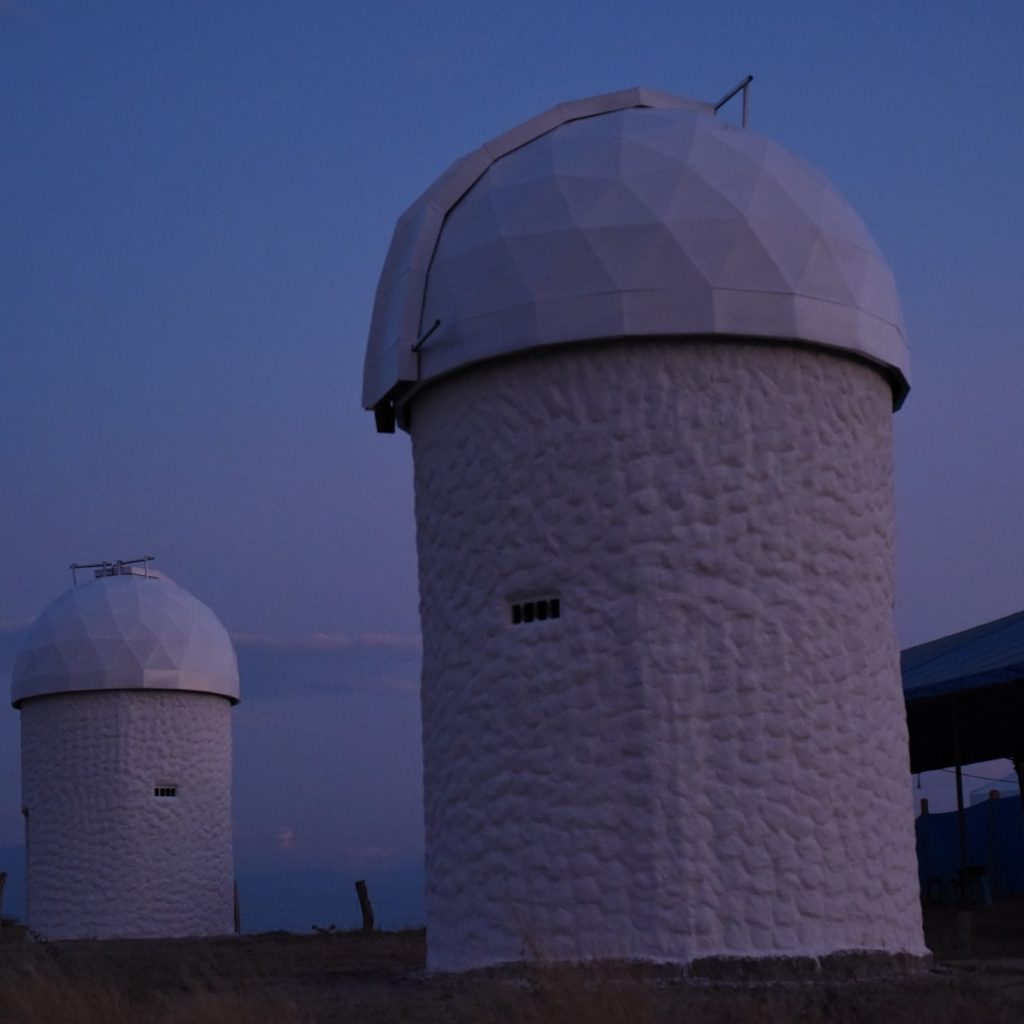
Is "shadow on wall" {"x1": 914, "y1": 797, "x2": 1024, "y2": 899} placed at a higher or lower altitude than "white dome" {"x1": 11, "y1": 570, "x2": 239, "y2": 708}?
lower

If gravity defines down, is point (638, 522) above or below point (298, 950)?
above

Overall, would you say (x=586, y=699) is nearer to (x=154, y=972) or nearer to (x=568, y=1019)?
(x=568, y=1019)

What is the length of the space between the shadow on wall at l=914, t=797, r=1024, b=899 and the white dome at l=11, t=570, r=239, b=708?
42.9 ft

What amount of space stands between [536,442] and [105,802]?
56.6 feet

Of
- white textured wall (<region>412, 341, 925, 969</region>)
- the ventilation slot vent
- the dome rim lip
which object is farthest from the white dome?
the ventilation slot vent

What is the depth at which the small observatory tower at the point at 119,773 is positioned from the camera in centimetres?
2803

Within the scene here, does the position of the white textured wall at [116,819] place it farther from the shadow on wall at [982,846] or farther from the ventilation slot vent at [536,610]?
the ventilation slot vent at [536,610]

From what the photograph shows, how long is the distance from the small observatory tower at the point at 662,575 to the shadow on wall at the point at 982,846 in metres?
15.3

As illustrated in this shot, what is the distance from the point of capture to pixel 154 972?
16594 millimetres

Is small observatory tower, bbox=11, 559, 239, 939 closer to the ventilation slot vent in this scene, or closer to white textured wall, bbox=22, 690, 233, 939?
white textured wall, bbox=22, 690, 233, 939

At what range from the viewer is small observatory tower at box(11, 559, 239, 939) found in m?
28.0

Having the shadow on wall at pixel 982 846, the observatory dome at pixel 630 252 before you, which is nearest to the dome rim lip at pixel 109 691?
the shadow on wall at pixel 982 846

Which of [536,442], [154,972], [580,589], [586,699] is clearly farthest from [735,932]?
[154,972]

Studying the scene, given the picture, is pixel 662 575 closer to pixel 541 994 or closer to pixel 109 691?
pixel 541 994
